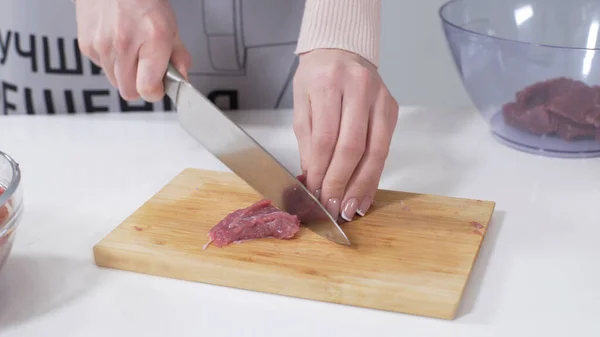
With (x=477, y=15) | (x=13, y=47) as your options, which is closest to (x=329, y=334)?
(x=477, y=15)

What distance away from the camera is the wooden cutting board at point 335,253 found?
3.33 ft

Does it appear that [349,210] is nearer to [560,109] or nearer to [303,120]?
[303,120]

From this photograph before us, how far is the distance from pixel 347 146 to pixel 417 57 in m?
1.31

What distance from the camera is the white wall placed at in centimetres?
233

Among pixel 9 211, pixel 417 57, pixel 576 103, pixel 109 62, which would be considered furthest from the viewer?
pixel 417 57

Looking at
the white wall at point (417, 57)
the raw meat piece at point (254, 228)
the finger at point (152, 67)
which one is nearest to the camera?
the raw meat piece at point (254, 228)

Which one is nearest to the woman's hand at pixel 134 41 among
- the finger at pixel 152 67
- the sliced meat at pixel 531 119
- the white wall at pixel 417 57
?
the finger at pixel 152 67

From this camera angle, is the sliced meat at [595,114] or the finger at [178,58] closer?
the finger at [178,58]

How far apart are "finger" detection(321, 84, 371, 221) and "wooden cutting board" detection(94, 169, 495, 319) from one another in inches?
2.3

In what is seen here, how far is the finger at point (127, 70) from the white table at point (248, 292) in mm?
198

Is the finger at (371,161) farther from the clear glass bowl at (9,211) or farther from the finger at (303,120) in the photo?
the clear glass bowl at (9,211)

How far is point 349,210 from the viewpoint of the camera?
119 centimetres

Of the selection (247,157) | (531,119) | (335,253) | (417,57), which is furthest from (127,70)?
(417,57)

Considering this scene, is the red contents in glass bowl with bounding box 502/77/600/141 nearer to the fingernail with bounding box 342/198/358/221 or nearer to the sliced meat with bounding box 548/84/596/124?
the sliced meat with bounding box 548/84/596/124
